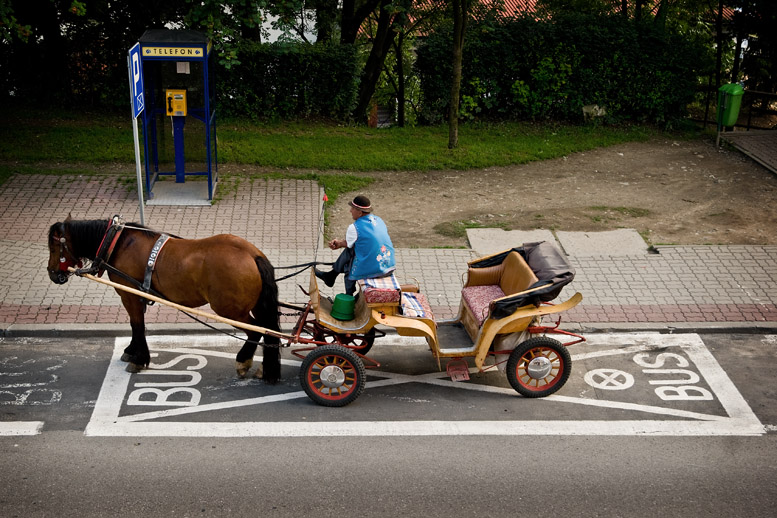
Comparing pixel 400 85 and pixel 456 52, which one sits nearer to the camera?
pixel 456 52

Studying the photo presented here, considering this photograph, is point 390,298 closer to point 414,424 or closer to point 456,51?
point 414,424

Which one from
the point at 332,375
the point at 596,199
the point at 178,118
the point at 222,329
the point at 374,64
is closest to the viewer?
the point at 332,375

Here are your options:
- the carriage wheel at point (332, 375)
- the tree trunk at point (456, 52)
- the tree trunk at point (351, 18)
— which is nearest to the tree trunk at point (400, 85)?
the tree trunk at point (351, 18)

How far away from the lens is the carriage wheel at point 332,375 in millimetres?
7203

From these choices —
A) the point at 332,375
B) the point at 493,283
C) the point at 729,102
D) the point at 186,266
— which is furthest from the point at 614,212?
the point at 186,266

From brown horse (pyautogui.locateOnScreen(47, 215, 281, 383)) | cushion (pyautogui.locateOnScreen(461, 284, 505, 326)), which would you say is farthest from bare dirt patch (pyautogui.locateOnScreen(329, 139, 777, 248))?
brown horse (pyautogui.locateOnScreen(47, 215, 281, 383))

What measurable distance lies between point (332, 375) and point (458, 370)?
4.12 ft

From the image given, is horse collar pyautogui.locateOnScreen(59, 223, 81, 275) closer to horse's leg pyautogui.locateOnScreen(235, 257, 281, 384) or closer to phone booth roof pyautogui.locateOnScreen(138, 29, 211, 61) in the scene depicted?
horse's leg pyautogui.locateOnScreen(235, 257, 281, 384)

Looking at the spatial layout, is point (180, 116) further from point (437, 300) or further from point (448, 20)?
point (448, 20)

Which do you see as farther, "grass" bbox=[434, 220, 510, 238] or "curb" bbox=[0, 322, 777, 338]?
"grass" bbox=[434, 220, 510, 238]

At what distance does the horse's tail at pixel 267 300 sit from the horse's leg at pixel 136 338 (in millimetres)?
1170

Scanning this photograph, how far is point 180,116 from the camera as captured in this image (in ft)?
42.0

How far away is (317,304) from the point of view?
7.52 meters

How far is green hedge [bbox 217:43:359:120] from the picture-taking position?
1612 cm
